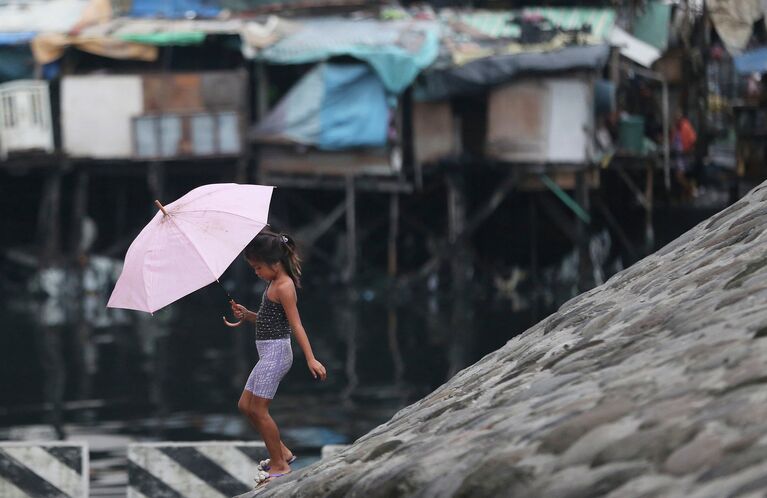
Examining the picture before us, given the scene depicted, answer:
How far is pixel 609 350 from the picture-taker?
563 cm

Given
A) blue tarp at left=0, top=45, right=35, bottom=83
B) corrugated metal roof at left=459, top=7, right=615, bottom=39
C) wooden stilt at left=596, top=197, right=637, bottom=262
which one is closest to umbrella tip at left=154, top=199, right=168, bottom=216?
corrugated metal roof at left=459, top=7, right=615, bottom=39

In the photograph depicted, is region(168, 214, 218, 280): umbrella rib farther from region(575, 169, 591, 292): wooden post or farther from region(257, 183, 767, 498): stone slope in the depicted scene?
region(575, 169, 591, 292): wooden post

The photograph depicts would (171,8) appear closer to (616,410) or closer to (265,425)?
(265,425)

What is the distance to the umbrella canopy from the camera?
678 centimetres

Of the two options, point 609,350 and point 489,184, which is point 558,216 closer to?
point 489,184

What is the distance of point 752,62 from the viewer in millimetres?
26828

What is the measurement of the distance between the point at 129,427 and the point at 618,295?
840 cm

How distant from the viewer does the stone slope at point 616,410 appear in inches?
171

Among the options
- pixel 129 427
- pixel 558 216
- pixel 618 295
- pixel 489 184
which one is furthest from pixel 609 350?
pixel 489 184

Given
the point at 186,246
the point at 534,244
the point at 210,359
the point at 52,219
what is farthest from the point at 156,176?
the point at 186,246

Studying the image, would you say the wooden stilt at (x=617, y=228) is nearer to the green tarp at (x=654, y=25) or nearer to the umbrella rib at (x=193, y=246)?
the green tarp at (x=654, y=25)

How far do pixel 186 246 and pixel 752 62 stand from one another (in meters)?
21.6

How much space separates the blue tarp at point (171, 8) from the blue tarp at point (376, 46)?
2.51 meters

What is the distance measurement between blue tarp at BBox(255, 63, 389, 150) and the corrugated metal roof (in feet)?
8.77
